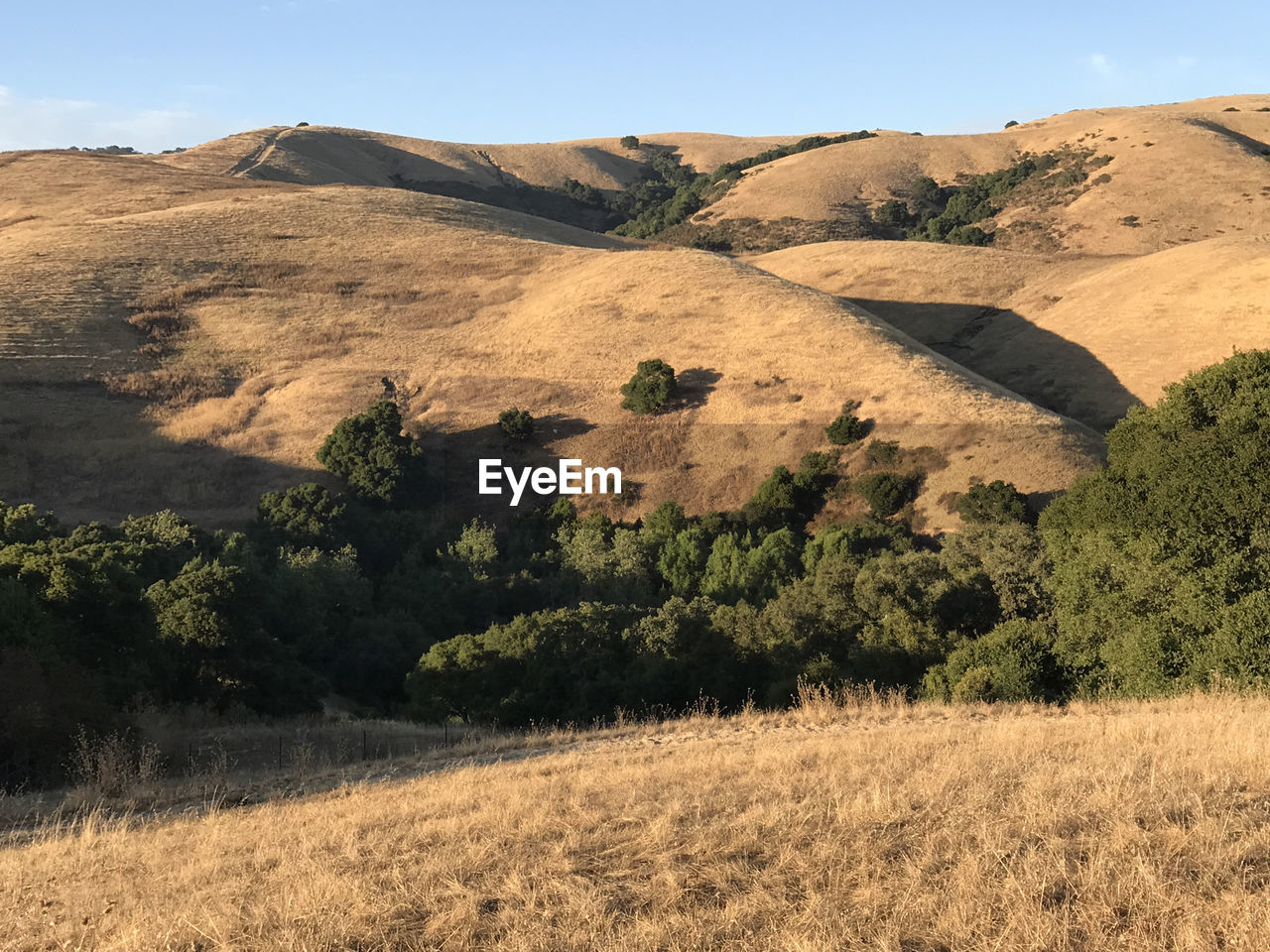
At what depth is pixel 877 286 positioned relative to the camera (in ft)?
301

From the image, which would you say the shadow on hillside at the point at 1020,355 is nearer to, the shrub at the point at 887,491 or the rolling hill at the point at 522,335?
the rolling hill at the point at 522,335

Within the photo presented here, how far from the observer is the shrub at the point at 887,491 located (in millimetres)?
49031

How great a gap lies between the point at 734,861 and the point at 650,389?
5295cm

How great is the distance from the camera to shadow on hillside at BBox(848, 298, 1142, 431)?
2594 inches

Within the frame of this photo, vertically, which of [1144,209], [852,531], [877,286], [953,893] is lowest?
[852,531]

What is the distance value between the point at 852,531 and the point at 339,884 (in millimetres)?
40071

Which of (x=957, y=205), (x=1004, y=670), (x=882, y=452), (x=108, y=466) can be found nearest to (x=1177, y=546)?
(x=1004, y=670)

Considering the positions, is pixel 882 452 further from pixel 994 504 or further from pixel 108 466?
pixel 108 466

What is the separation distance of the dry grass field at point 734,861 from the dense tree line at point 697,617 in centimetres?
815

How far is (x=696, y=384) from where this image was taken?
201ft

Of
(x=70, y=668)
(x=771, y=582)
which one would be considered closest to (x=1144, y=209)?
(x=771, y=582)

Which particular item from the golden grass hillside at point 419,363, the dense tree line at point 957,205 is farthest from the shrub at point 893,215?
the golden grass hillside at point 419,363

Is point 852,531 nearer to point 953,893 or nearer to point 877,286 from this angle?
point 953,893

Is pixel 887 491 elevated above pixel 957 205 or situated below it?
below
